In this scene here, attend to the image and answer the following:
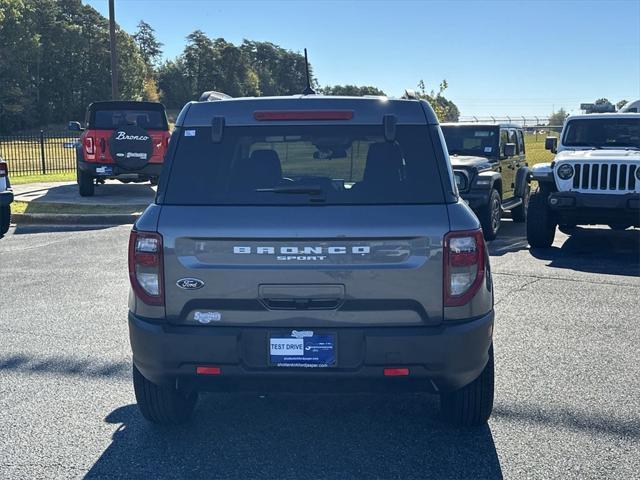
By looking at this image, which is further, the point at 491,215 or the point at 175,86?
the point at 175,86

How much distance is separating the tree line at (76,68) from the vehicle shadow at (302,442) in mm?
57759

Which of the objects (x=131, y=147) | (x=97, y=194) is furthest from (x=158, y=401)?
(x=97, y=194)

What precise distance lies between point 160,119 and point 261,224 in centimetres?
1419

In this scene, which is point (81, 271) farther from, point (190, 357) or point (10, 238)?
point (190, 357)

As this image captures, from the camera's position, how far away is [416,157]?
154 inches

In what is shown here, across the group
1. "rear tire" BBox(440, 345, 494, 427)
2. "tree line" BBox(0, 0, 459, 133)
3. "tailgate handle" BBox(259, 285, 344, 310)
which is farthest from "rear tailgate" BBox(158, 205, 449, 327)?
"tree line" BBox(0, 0, 459, 133)

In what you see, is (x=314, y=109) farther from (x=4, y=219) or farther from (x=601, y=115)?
(x=4, y=219)

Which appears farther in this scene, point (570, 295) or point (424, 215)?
point (570, 295)

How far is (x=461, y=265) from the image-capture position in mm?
3740

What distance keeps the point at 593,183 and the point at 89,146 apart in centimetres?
1046

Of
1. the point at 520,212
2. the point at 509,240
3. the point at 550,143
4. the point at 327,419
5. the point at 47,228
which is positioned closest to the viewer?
the point at 327,419

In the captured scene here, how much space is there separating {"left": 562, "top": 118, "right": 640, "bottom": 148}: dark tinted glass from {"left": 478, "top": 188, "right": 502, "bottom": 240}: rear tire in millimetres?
1488

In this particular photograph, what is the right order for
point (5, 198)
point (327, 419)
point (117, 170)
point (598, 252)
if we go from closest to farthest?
point (327, 419), point (598, 252), point (5, 198), point (117, 170)

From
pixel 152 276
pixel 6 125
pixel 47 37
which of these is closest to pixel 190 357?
pixel 152 276
